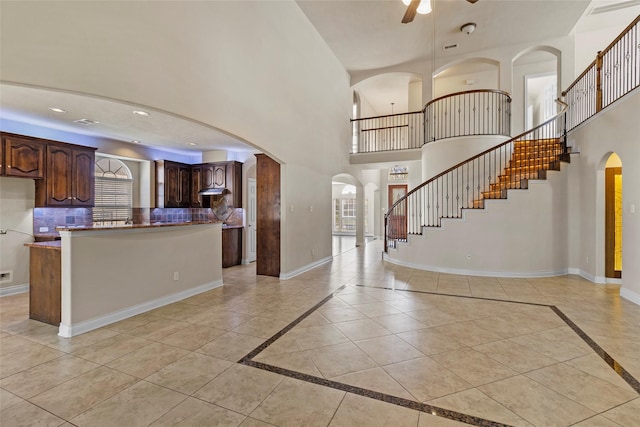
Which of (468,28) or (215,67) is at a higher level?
(468,28)

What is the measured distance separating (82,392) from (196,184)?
5.83 m

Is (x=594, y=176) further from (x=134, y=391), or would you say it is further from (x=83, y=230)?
(x=83, y=230)

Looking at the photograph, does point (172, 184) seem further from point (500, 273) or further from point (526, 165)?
point (526, 165)

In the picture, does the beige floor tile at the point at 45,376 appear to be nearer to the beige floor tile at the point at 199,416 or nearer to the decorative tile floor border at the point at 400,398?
the beige floor tile at the point at 199,416

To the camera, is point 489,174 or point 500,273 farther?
point 489,174

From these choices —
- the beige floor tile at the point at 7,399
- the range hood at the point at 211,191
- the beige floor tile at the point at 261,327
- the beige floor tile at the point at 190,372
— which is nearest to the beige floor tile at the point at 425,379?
the beige floor tile at the point at 261,327

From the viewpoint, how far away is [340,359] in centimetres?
253

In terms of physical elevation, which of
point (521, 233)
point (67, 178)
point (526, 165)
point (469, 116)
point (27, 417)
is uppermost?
point (469, 116)

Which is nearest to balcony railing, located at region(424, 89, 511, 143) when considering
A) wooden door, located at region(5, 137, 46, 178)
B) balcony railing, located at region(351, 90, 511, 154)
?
balcony railing, located at region(351, 90, 511, 154)

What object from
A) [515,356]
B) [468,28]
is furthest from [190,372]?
[468,28]

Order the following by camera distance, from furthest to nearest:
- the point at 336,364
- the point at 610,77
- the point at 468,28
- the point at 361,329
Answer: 1. the point at 468,28
2. the point at 610,77
3. the point at 361,329
4. the point at 336,364

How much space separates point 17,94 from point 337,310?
477 centimetres

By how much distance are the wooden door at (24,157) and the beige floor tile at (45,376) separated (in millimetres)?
3702

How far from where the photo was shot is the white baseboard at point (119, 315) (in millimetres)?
3039
